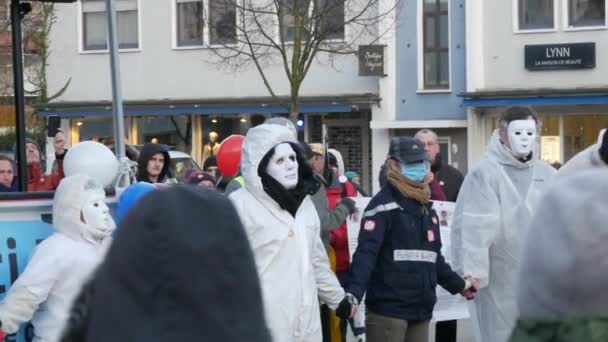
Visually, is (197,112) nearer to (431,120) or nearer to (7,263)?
(431,120)

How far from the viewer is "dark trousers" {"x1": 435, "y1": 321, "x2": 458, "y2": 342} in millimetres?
11070

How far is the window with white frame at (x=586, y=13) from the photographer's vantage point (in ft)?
97.9

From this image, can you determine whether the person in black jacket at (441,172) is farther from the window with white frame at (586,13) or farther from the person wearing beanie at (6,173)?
the window with white frame at (586,13)

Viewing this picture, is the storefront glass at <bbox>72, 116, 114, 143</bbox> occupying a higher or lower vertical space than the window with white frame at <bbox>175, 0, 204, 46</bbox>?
lower

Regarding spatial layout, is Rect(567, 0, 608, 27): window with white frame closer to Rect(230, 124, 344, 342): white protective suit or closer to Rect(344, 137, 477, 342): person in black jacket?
Rect(344, 137, 477, 342): person in black jacket

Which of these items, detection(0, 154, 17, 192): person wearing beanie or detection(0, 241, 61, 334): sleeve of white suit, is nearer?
detection(0, 241, 61, 334): sleeve of white suit

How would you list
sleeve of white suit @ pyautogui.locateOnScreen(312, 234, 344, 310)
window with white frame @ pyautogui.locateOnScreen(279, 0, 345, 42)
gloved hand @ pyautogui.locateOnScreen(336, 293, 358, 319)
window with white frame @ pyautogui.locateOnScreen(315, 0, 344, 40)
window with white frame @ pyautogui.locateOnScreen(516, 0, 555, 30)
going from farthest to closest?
window with white frame @ pyautogui.locateOnScreen(516, 0, 555, 30) < window with white frame @ pyautogui.locateOnScreen(315, 0, 344, 40) < window with white frame @ pyautogui.locateOnScreen(279, 0, 345, 42) < gloved hand @ pyautogui.locateOnScreen(336, 293, 358, 319) < sleeve of white suit @ pyautogui.locateOnScreen(312, 234, 344, 310)

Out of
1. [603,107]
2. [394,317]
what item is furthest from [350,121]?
[394,317]

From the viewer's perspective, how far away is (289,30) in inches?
1218

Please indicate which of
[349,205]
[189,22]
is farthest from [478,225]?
[189,22]

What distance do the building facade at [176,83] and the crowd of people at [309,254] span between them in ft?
65.0

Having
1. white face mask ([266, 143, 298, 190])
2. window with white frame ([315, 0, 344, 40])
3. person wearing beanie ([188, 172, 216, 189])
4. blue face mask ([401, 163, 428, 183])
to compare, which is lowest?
person wearing beanie ([188, 172, 216, 189])

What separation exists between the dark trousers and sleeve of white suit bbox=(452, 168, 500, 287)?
8.56 ft

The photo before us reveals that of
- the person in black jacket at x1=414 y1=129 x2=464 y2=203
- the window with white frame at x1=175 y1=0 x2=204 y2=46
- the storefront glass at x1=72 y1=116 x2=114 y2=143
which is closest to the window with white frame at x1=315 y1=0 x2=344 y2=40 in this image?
the window with white frame at x1=175 y1=0 x2=204 y2=46
